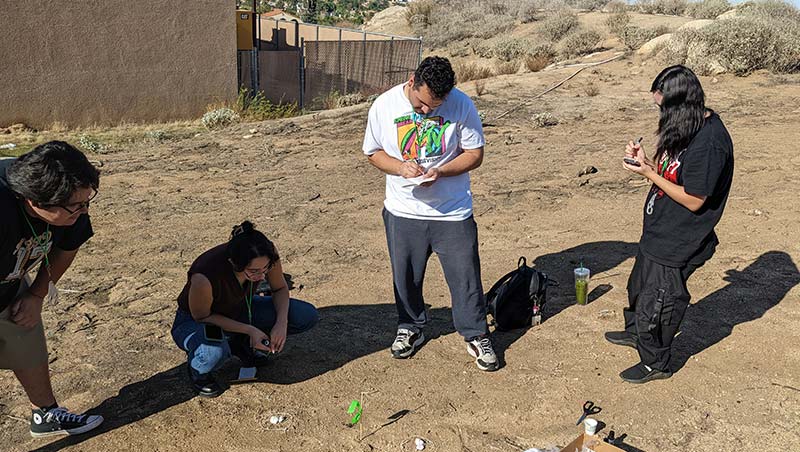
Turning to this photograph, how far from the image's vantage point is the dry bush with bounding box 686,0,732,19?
26.8 metres

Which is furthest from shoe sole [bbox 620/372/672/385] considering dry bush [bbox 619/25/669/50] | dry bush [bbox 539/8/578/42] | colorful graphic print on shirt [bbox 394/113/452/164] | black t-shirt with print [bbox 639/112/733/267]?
dry bush [bbox 539/8/578/42]

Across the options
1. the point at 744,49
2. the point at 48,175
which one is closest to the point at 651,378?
the point at 48,175

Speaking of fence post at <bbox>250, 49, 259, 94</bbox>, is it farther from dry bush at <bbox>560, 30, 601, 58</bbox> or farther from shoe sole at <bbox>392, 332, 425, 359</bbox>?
shoe sole at <bbox>392, 332, 425, 359</bbox>

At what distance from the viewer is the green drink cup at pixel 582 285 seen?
5055mm

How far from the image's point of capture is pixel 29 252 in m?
3.10

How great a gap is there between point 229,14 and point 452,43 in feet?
47.9

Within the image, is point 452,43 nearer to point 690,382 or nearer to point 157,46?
point 157,46

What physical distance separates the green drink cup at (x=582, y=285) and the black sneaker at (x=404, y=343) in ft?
4.44

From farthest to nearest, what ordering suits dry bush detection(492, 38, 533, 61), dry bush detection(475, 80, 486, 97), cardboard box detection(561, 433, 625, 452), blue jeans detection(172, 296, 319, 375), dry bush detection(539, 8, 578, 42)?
dry bush detection(539, 8, 578, 42), dry bush detection(492, 38, 533, 61), dry bush detection(475, 80, 486, 97), blue jeans detection(172, 296, 319, 375), cardboard box detection(561, 433, 625, 452)

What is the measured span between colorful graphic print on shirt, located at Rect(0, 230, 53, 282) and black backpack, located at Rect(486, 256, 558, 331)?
109 inches

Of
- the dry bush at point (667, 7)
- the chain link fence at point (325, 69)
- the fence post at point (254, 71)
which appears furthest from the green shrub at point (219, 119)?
the dry bush at point (667, 7)

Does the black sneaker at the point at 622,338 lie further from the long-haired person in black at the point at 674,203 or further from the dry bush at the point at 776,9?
the dry bush at the point at 776,9

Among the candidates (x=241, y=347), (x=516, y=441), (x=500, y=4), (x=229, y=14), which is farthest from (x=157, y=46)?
(x=500, y=4)

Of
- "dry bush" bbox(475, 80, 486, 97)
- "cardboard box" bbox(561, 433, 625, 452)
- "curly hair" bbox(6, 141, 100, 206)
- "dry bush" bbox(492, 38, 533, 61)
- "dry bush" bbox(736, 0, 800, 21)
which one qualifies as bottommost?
"dry bush" bbox(492, 38, 533, 61)
